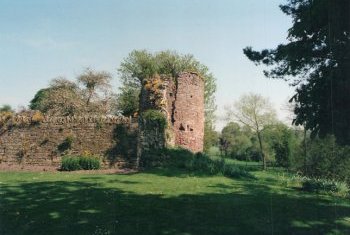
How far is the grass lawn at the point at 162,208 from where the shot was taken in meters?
8.80

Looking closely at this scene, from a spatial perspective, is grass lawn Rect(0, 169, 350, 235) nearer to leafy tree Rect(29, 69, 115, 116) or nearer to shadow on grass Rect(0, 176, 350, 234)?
shadow on grass Rect(0, 176, 350, 234)

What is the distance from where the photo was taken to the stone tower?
71.1ft

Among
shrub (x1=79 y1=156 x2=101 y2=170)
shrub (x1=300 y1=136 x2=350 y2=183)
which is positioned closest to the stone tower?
shrub (x1=79 y1=156 x2=101 y2=170)

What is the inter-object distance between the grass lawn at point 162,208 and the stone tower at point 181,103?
7530 mm

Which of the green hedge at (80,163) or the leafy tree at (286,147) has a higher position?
the leafy tree at (286,147)

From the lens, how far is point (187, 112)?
23531 millimetres

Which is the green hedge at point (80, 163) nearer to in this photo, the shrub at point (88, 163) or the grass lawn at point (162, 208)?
the shrub at point (88, 163)

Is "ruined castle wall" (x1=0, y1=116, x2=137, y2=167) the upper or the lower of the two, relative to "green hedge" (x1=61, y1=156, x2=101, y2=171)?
upper

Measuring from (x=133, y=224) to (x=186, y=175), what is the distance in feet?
26.9

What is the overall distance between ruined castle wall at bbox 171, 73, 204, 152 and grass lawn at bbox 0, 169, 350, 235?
27.9 feet

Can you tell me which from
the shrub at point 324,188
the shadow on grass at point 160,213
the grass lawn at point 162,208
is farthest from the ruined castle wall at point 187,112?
the shadow on grass at point 160,213

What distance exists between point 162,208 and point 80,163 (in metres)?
10.5

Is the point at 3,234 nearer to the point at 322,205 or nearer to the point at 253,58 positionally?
the point at 322,205

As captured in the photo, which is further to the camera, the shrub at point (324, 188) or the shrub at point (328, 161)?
the shrub at point (328, 161)
